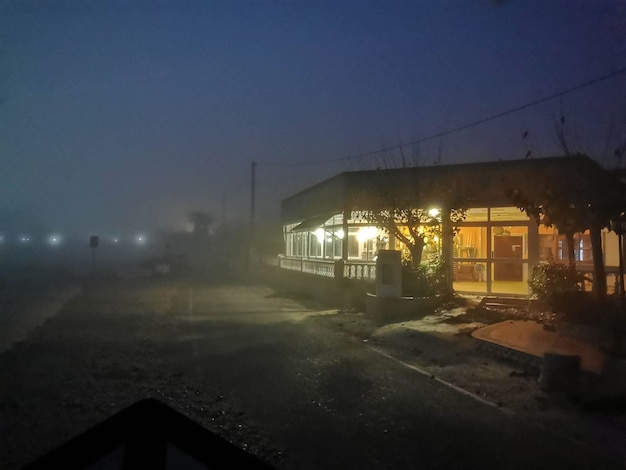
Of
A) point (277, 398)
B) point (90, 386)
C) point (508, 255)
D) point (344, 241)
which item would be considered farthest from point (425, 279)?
point (90, 386)

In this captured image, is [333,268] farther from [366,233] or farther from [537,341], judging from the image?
[537,341]

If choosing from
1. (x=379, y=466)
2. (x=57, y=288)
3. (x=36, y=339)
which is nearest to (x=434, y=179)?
(x=36, y=339)

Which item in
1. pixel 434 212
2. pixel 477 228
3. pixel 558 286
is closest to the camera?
pixel 558 286

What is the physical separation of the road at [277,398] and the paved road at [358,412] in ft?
0.07

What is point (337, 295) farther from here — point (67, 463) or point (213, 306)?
point (67, 463)

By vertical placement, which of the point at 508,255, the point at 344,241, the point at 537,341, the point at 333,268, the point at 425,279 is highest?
the point at 344,241

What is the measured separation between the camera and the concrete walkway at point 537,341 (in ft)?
32.0

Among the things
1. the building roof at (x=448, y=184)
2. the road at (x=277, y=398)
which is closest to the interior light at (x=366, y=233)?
the building roof at (x=448, y=184)

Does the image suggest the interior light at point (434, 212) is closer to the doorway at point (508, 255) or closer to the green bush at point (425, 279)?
the green bush at point (425, 279)

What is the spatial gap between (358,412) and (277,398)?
1258mm

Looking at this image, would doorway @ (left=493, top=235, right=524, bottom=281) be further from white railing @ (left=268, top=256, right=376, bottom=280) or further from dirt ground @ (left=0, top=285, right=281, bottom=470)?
dirt ground @ (left=0, top=285, right=281, bottom=470)

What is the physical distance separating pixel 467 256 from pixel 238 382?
12637mm

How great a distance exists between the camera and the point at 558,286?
12781mm

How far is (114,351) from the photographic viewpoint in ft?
39.1
